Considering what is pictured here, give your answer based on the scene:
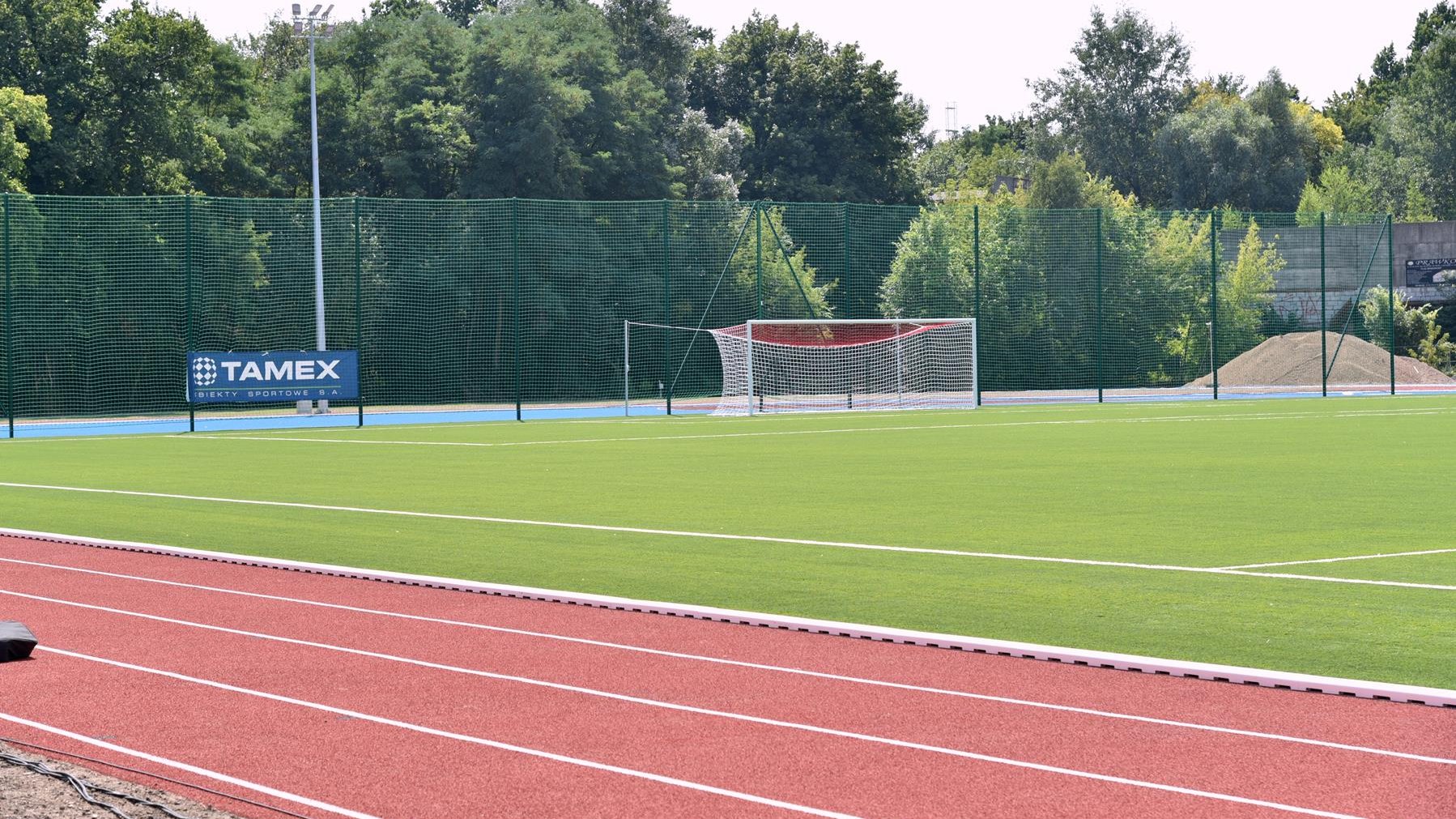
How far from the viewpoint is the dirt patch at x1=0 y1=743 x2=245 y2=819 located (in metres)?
5.10

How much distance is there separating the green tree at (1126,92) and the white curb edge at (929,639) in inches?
3177

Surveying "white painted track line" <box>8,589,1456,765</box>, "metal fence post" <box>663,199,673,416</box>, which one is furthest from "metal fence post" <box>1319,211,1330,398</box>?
"white painted track line" <box>8,589,1456,765</box>

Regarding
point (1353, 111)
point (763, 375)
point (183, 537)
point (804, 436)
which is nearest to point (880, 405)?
point (763, 375)

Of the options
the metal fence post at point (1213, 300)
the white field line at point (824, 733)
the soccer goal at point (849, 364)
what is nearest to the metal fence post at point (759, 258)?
the soccer goal at point (849, 364)

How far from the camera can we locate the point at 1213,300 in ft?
146

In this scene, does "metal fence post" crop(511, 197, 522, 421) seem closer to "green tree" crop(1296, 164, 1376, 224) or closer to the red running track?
the red running track

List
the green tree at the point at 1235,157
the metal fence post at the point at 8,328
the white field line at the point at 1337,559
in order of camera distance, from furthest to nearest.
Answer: the green tree at the point at 1235,157
the metal fence post at the point at 8,328
the white field line at the point at 1337,559

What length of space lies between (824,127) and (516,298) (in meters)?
34.9

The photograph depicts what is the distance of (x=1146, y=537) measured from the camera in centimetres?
1189

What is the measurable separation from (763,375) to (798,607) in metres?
31.1

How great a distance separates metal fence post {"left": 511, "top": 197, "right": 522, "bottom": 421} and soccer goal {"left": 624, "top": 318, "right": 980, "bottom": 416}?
3.39m

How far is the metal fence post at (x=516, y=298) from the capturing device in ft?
121

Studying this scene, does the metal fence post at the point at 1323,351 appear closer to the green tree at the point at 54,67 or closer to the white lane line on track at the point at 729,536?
the green tree at the point at 54,67

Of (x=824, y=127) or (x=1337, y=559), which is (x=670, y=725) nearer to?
(x=1337, y=559)
